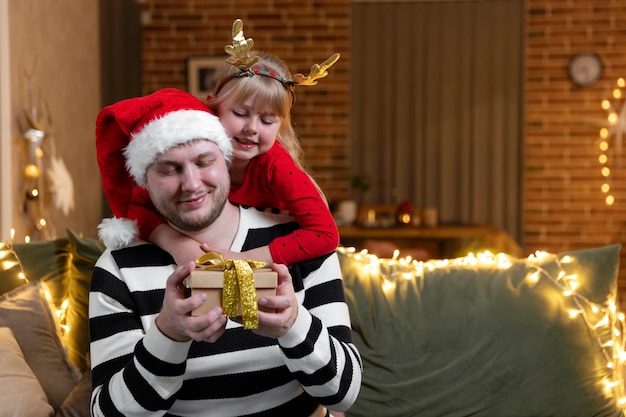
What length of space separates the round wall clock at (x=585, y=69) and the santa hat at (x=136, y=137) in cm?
431

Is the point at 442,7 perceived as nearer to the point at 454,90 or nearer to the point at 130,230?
the point at 454,90

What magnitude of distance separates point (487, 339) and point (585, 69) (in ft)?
12.6

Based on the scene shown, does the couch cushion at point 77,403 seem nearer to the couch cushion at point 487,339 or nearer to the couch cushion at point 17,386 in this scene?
the couch cushion at point 17,386

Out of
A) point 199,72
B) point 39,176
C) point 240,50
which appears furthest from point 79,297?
point 199,72

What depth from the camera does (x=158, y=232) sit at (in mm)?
1350

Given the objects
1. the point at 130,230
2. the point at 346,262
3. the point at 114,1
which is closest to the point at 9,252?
the point at 130,230

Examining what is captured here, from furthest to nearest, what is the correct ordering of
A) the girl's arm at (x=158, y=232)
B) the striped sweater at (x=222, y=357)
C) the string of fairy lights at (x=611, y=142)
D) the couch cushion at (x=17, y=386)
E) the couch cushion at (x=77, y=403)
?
the string of fairy lights at (x=611, y=142) → the couch cushion at (x=77, y=403) → the couch cushion at (x=17, y=386) → the girl's arm at (x=158, y=232) → the striped sweater at (x=222, y=357)

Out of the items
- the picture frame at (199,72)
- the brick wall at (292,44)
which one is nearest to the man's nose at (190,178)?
the brick wall at (292,44)

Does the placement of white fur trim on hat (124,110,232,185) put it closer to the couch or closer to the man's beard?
the man's beard

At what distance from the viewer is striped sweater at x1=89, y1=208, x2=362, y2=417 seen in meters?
1.20

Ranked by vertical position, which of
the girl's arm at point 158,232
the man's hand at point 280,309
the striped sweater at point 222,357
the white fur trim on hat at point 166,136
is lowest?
the striped sweater at point 222,357

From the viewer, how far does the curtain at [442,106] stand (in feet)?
17.4

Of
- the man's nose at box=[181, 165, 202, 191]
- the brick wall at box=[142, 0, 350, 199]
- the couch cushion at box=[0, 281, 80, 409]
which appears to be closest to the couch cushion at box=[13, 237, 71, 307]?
the couch cushion at box=[0, 281, 80, 409]

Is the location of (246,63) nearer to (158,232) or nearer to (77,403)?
(158,232)
